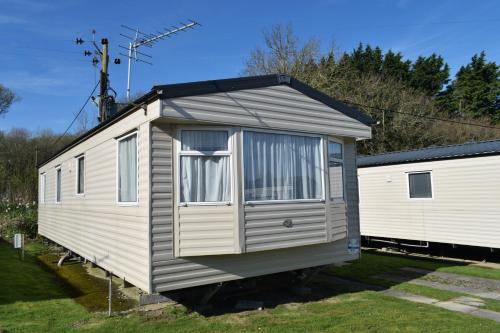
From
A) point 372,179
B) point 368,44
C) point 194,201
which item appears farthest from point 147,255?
point 368,44

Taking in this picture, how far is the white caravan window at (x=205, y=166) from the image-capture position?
5891 millimetres

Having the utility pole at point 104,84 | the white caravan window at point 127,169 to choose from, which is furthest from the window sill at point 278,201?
the utility pole at point 104,84

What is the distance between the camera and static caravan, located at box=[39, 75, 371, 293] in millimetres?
5723

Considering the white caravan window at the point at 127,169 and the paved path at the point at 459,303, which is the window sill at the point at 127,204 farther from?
the paved path at the point at 459,303

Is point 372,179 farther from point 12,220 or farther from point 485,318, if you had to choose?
point 12,220

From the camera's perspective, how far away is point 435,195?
39.7 ft

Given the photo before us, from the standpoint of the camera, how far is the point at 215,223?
586 centimetres

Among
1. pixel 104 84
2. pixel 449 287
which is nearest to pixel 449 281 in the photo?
pixel 449 287

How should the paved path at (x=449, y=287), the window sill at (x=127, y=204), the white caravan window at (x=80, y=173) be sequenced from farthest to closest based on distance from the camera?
the white caravan window at (x=80, y=173) < the paved path at (x=449, y=287) < the window sill at (x=127, y=204)

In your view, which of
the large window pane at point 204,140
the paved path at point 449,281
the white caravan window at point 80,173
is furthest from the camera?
the white caravan window at point 80,173

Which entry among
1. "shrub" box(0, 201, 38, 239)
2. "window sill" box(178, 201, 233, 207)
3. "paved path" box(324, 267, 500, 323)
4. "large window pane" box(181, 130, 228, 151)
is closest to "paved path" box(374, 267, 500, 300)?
"paved path" box(324, 267, 500, 323)

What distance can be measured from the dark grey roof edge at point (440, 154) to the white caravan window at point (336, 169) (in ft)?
16.8

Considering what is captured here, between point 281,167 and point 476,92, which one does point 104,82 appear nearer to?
point 281,167

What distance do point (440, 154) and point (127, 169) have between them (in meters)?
9.17
